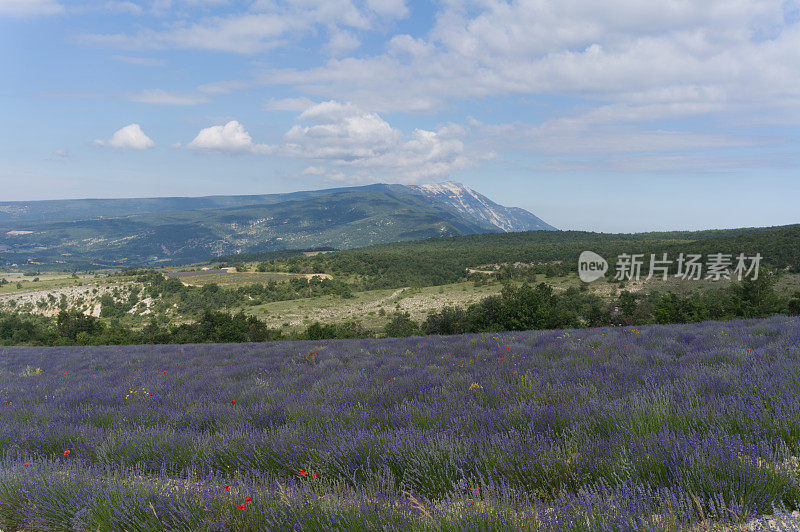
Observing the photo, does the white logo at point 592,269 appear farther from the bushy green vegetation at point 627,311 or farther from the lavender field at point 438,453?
the lavender field at point 438,453

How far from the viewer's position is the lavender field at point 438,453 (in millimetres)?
1873

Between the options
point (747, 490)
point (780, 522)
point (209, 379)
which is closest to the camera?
point (780, 522)

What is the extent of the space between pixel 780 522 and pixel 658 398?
161 centimetres

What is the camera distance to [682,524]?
1665 mm

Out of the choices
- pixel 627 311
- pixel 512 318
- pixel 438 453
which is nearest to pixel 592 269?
pixel 627 311

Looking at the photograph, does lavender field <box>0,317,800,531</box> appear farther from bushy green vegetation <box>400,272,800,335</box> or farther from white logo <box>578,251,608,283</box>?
white logo <box>578,251,608,283</box>

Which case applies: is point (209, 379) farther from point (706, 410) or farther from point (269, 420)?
point (706, 410)

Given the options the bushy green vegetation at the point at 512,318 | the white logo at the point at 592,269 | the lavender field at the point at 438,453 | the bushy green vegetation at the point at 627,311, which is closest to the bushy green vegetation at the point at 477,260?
the white logo at the point at 592,269

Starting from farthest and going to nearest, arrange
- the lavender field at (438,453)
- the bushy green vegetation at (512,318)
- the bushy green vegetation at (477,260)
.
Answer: the bushy green vegetation at (477,260), the bushy green vegetation at (512,318), the lavender field at (438,453)

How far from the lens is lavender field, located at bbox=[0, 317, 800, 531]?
6.15 ft

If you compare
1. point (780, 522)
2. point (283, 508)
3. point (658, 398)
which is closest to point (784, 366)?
point (658, 398)

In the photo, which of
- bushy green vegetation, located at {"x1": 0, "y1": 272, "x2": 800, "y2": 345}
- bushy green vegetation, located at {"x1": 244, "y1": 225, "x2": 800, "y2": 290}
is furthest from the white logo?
bushy green vegetation, located at {"x1": 0, "y1": 272, "x2": 800, "y2": 345}

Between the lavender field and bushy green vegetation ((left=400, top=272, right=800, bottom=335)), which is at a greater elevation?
the lavender field

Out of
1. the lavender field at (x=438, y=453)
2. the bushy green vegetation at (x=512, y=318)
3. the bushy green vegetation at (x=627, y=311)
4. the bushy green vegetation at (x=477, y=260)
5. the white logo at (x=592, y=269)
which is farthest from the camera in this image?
the bushy green vegetation at (x=477, y=260)
